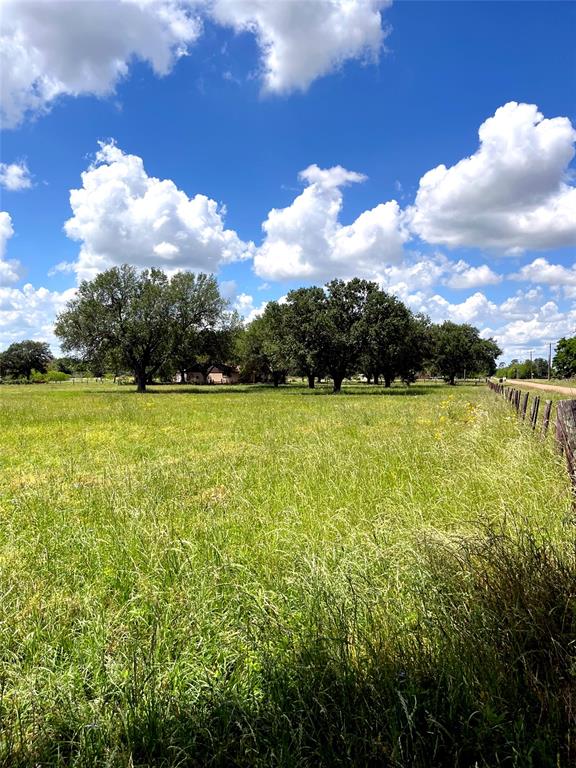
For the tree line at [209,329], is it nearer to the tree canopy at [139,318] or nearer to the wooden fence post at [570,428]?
the tree canopy at [139,318]

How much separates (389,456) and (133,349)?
162ft

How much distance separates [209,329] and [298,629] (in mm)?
54891

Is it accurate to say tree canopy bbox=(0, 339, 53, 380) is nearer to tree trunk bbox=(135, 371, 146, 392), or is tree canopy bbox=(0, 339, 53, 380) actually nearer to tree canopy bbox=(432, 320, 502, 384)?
tree trunk bbox=(135, 371, 146, 392)

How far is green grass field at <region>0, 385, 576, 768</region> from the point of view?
2344mm

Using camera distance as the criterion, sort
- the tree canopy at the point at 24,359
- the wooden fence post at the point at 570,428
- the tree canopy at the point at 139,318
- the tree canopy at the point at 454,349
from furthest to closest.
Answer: the tree canopy at the point at 24,359
the tree canopy at the point at 454,349
the tree canopy at the point at 139,318
the wooden fence post at the point at 570,428

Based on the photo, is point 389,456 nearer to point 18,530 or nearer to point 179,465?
point 179,465

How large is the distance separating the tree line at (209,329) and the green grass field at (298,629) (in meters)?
38.5

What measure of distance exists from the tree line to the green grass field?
38.5 metres

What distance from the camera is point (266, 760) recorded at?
2.24m

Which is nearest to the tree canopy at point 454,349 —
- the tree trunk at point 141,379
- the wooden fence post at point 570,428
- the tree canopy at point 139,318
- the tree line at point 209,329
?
the tree line at point 209,329

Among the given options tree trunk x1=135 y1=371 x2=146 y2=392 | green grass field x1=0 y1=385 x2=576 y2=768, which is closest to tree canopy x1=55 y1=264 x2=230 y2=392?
tree trunk x1=135 y1=371 x2=146 y2=392

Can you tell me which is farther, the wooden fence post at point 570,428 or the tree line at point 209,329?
the tree line at point 209,329

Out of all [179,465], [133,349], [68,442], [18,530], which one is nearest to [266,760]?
[18,530]

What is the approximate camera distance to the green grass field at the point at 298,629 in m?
2.34
